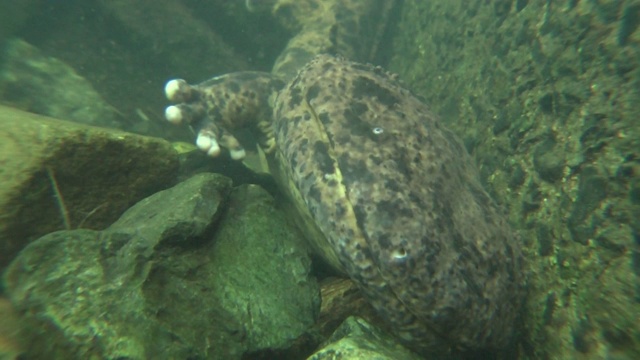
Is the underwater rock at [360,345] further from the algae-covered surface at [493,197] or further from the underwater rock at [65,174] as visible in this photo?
the underwater rock at [65,174]

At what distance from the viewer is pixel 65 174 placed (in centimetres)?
350

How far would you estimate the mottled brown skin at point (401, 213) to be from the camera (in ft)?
9.24

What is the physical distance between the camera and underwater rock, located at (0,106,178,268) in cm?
325

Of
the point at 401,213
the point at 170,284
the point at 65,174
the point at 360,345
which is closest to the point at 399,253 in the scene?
the point at 401,213

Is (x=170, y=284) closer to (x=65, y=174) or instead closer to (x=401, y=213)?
(x=65, y=174)

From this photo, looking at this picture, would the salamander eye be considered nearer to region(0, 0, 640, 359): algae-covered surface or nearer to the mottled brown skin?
the mottled brown skin

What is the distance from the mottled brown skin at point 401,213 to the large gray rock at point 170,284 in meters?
0.55

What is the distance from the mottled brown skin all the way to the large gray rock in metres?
0.55

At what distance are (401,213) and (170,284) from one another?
5.98ft

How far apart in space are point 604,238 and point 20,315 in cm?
415

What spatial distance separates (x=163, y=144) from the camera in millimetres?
4047

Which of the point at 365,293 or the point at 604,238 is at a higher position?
the point at 604,238

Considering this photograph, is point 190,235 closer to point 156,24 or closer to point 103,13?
point 156,24

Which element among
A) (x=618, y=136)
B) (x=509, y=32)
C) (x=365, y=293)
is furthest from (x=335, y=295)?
(x=509, y=32)
